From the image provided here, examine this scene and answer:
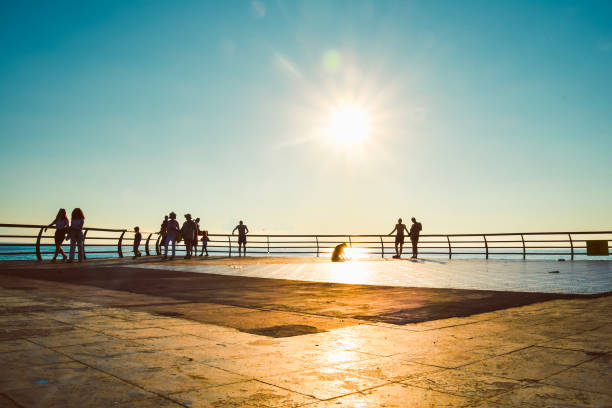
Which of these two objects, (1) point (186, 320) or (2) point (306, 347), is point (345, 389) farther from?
(1) point (186, 320)

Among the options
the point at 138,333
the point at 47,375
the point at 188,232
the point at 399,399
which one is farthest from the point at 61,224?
the point at 399,399

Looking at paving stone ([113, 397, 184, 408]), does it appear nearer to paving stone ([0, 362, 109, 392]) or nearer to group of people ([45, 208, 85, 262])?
paving stone ([0, 362, 109, 392])

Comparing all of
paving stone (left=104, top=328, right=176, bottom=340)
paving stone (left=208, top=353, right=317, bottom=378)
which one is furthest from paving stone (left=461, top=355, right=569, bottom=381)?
paving stone (left=104, top=328, right=176, bottom=340)

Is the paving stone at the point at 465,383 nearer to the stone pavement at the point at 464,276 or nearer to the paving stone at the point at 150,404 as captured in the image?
the paving stone at the point at 150,404

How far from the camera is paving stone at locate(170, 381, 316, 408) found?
256cm

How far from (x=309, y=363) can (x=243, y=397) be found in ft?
2.86

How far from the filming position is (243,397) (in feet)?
8.77

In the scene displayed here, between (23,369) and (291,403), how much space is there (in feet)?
6.10

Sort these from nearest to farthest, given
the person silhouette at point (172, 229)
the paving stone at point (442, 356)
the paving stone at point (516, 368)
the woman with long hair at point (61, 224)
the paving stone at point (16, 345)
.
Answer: the paving stone at point (516, 368)
the paving stone at point (442, 356)
the paving stone at point (16, 345)
the woman with long hair at point (61, 224)
the person silhouette at point (172, 229)

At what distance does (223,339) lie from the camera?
4.29m

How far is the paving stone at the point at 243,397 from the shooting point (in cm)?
256

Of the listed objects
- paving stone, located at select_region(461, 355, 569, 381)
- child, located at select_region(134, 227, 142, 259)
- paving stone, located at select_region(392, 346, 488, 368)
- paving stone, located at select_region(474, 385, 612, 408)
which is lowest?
paving stone, located at select_region(392, 346, 488, 368)

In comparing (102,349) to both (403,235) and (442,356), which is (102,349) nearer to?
(442,356)

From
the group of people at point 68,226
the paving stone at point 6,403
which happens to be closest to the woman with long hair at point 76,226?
the group of people at point 68,226
